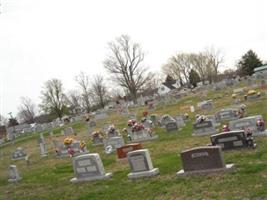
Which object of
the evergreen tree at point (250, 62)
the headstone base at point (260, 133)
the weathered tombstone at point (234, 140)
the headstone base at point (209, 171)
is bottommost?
the headstone base at point (209, 171)

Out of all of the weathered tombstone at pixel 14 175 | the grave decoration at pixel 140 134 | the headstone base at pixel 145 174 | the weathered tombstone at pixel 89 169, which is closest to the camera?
the headstone base at pixel 145 174

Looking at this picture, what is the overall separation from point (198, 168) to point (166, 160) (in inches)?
119

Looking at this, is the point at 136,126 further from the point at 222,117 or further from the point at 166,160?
the point at 166,160

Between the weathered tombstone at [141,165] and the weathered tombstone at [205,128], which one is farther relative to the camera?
the weathered tombstone at [205,128]

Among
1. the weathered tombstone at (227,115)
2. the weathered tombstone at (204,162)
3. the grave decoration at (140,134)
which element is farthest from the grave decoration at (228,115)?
the weathered tombstone at (204,162)

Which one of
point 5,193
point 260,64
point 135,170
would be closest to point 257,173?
point 135,170

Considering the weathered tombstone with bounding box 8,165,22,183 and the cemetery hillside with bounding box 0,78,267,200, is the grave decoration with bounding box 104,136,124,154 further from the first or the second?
the weathered tombstone with bounding box 8,165,22,183

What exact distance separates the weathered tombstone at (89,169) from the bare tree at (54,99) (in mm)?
61348

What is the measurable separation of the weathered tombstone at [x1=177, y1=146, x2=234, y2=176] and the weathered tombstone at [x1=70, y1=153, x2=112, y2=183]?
3.07m

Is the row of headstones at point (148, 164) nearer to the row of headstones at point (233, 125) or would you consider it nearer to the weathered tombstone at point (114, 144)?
the row of headstones at point (233, 125)

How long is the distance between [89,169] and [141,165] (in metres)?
2.04

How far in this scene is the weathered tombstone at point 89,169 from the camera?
1388cm

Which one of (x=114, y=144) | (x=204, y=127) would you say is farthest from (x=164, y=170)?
(x=114, y=144)

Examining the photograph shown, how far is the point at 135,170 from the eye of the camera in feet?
42.7
